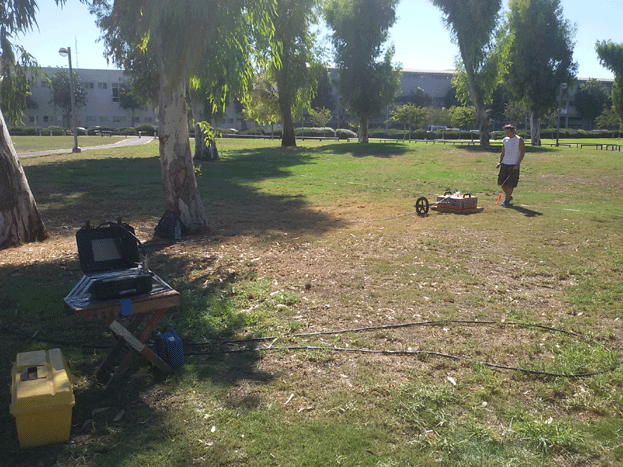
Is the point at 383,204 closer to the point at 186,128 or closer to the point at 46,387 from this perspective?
the point at 186,128

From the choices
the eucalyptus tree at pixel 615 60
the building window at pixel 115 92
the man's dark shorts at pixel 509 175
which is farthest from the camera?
the building window at pixel 115 92

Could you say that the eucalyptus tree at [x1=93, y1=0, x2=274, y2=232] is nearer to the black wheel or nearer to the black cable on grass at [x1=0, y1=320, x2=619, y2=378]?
the black wheel

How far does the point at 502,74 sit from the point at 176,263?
38.1 m

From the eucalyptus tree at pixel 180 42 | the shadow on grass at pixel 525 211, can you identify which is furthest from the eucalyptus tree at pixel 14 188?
the shadow on grass at pixel 525 211

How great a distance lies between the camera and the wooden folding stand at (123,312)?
13.8 ft

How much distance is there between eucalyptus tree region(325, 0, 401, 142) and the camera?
3984 centimetres

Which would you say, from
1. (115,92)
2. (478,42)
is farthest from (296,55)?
(115,92)

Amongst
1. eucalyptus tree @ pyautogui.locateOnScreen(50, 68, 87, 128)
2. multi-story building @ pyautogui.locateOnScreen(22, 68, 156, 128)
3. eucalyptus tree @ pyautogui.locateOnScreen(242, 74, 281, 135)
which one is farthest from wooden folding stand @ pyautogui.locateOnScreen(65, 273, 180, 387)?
multi-story building @ pyautogui.locateOnScreen(22, 68, 156, 128)

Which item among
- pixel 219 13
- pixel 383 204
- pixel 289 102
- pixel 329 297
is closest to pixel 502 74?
pixel 289 102

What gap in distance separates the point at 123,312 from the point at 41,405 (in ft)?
2.87

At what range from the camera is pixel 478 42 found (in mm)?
34875

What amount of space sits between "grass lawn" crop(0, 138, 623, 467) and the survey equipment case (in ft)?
2.82

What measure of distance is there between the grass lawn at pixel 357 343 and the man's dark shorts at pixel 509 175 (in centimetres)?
119

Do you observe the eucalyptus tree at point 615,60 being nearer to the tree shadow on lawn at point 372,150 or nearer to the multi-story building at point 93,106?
the tree shadow on lawn at point 372,150
